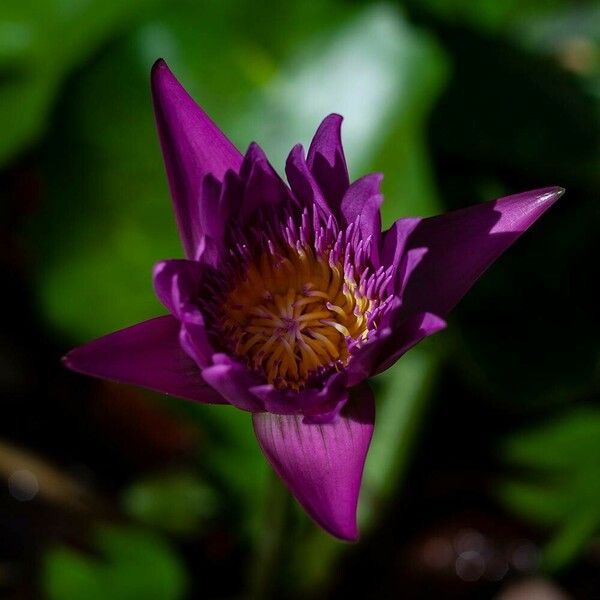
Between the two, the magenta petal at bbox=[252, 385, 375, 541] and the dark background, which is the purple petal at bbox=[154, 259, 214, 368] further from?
the dark background

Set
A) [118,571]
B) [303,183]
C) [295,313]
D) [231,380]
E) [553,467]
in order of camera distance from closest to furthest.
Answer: [231,380] → [303,183] → [295,313] → [118,571] → [553,467]

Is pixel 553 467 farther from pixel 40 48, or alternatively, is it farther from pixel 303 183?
pixel 40 48

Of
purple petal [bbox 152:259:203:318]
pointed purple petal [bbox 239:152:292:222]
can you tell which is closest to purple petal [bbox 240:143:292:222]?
pointed purple petal [bbox 239:152:292:222]

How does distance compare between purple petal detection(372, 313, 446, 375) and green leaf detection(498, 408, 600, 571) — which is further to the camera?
green leaf detection(498, 408, 600, 571)

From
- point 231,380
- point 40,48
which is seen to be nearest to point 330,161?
point 231,380

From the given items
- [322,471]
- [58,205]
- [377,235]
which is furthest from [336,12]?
[322,471]

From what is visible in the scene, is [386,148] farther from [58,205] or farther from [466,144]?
[58,205]
